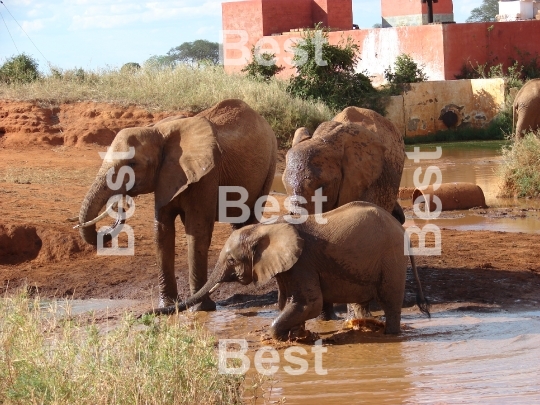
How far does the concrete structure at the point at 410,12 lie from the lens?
3484cm

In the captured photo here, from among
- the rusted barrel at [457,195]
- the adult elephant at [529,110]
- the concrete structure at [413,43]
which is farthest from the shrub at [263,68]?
the rusted barrel at [457,195]

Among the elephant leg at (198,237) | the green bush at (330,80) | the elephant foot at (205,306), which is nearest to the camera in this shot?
the elephant leg at (198,237)

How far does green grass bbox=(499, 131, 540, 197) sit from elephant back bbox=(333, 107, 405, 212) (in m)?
6.51

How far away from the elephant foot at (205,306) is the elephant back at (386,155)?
69.2 inches

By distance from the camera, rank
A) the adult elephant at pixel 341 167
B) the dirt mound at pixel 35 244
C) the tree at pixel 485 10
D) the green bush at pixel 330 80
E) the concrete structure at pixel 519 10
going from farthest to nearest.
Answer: the tree at pixel 485 10 < the concrete structure at pixel 519 10 < the green bush at pixel 330 80 < the dirt mound at pixel 35 244 < the adult elephant at pixel 341 167

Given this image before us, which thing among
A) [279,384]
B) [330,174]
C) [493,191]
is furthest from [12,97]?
[279,384]

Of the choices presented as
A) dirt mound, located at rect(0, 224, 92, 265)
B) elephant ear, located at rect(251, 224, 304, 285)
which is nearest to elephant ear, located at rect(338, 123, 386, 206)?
elephant ear, located at rect(251, 224, 304, 285)

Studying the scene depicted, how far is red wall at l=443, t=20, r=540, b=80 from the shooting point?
28.7 metres

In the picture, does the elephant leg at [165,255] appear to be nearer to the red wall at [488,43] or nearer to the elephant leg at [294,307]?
the elephant leg at [294,307]

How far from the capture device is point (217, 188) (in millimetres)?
8875

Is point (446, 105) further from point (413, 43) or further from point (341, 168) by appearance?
point (341, 168)

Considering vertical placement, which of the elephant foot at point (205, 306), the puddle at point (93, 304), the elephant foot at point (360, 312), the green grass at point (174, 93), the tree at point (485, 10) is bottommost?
the puddle at point (93, 304)

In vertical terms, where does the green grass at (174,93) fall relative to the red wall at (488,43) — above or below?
below

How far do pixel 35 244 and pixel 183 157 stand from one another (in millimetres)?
3350
